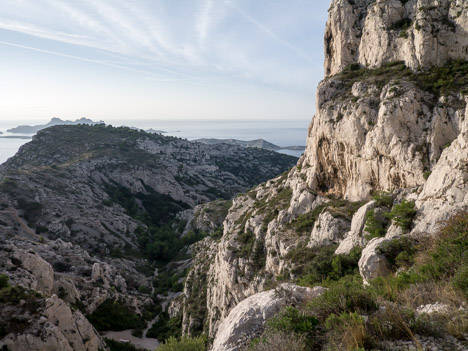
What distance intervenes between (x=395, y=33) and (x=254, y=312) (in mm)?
25965

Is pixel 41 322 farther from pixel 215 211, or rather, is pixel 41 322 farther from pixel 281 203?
pixel 215 211

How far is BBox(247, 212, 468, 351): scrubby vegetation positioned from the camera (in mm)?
4852

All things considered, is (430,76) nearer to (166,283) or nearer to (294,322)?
(294,322)

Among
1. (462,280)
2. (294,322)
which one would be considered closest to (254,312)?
(294,322)

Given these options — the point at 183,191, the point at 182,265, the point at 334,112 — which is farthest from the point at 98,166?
the point at 334,112

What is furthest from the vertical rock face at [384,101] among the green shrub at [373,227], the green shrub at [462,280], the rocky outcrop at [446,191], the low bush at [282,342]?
the low bush at [282,342]

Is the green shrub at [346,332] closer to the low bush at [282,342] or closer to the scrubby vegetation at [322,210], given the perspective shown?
the low bush at [282,342]

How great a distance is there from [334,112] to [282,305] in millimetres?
20493

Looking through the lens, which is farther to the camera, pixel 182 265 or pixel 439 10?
pixel 182 265

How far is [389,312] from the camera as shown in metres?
5.27

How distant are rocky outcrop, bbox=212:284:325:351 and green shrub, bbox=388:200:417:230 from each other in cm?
746

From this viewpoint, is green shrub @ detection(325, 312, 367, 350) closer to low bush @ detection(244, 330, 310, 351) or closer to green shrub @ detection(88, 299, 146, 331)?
low bush @ detection(244, 330, 310, 351)

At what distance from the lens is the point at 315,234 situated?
20.5 m

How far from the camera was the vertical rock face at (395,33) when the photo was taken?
20.0 m
